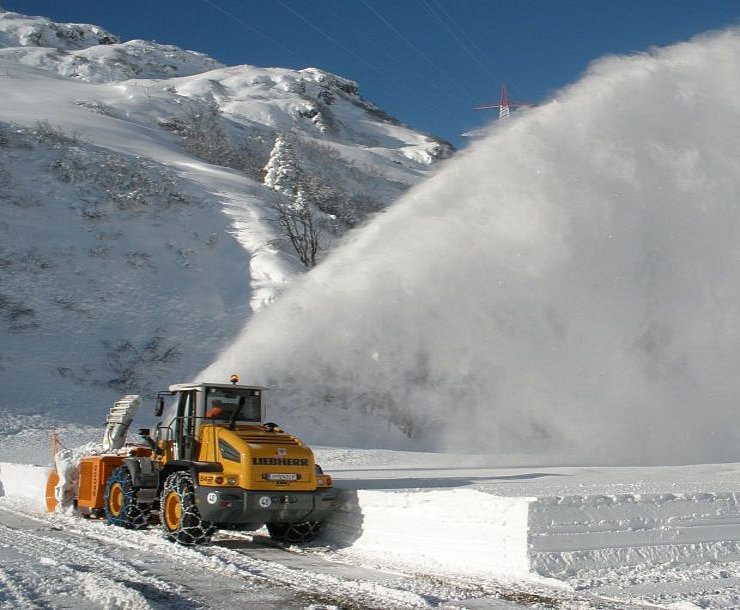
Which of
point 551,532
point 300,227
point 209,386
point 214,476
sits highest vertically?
point 300,227

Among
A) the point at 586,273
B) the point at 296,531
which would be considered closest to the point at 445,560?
the point at 296,531

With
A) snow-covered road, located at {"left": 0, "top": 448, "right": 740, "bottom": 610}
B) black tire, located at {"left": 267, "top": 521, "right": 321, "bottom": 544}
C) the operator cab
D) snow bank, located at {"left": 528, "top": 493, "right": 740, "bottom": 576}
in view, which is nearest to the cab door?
the operator cab

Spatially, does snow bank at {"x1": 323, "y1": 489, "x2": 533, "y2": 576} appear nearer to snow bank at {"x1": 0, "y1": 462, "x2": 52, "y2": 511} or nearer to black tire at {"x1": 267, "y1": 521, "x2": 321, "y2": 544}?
black tire at {"x1": 267, "y1": 521, "x2": 321, "y2": 544}

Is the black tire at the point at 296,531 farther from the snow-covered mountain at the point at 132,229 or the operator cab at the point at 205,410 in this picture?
the snow-covered mountain at the point at 132,229

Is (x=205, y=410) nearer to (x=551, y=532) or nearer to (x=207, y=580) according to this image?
(x=207, y=580)

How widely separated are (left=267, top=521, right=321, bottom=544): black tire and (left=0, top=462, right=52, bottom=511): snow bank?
214 inches

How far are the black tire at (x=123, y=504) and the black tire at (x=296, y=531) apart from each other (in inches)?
71.6

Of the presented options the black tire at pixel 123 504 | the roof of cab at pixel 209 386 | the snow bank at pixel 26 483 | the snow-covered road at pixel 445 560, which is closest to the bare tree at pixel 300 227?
the snow bank at pixel 26 483

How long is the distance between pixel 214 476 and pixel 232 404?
132 cm

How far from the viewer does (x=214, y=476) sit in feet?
31.0

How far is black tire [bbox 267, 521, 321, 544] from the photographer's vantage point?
10.3 meters

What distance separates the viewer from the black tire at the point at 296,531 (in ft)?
33.7

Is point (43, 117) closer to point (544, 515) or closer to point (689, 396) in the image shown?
point (689, 396)

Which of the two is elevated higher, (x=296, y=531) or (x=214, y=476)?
(x=214, y=476)
